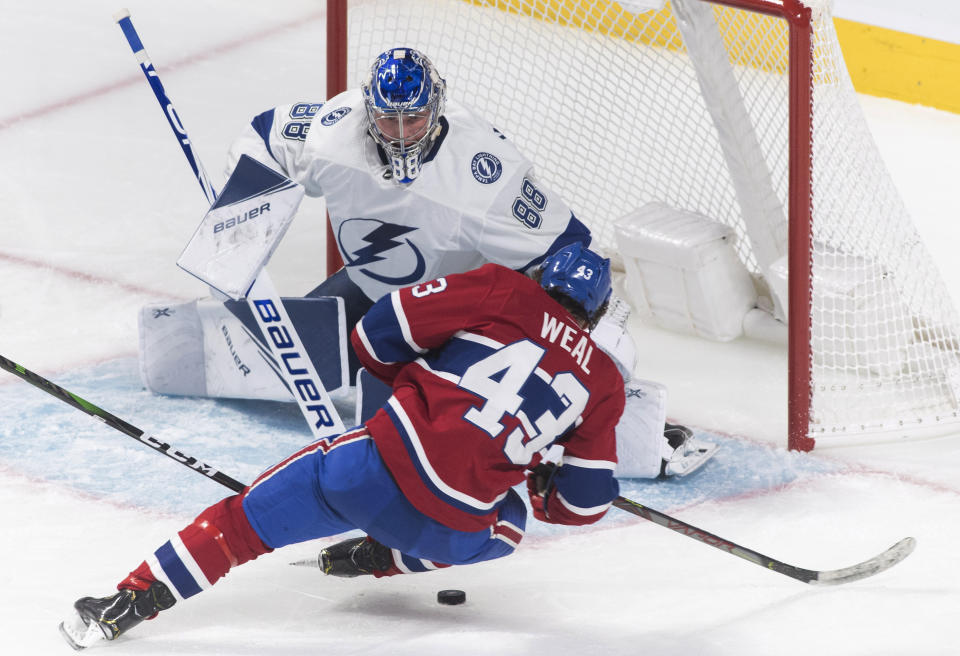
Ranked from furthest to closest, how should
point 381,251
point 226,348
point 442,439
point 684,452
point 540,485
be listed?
point 226,348 → point 684,452 → point 381,251 → point 540,485 → point 442,439

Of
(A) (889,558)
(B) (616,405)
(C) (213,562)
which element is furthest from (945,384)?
(C) (213,562)

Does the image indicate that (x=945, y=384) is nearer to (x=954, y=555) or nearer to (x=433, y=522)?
(x=954, y=555)

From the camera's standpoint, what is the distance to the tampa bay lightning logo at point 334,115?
313cm

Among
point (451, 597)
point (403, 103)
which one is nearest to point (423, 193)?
point (403, 103)

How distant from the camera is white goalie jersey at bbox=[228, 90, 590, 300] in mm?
3082

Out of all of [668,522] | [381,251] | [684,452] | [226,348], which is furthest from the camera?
[226,348]

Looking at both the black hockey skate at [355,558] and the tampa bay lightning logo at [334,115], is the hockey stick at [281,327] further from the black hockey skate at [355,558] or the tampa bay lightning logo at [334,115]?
the black hockey skate at [355,558]

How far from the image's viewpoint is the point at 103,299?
3.98 m

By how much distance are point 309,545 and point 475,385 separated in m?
0.76

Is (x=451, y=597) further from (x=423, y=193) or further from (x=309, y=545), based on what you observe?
(x=423, y=193)

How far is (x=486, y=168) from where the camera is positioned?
3.12 metres

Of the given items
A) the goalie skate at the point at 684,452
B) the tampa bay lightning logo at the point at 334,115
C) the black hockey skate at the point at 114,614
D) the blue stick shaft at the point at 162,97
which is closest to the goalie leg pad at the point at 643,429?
the goalie skate at the point at 684,452

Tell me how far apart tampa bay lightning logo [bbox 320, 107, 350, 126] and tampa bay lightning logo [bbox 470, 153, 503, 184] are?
29 centimetres

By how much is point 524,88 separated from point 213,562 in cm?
226
